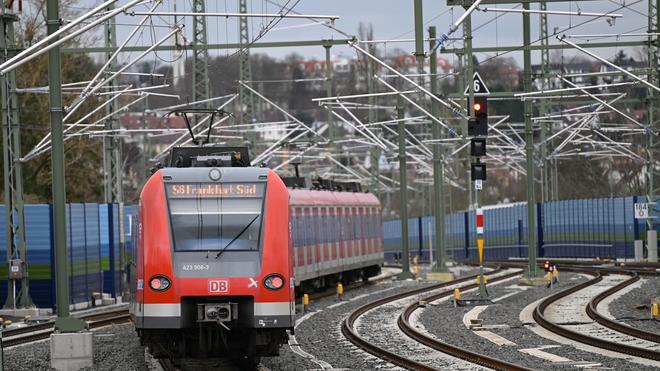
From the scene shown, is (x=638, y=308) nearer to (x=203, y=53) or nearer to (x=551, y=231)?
(x=203, y=53)

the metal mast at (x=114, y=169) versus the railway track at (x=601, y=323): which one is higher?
the metal mast at (x=114, y=169)

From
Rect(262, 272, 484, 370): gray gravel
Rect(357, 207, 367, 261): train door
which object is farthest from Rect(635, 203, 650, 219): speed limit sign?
Rect(262, 272, 484, 370): gray gravel

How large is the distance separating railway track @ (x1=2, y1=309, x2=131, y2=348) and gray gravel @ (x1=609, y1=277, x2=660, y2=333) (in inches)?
399

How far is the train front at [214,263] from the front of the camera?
1622cm

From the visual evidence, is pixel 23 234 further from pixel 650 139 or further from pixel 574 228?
pixel 574 228

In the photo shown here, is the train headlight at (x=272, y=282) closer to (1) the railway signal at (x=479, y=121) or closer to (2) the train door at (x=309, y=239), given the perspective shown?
(1) the railway signal at (x=479, y=121)

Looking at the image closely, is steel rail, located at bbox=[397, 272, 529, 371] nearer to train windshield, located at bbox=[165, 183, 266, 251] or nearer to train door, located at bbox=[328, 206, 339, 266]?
train windshield, located at bbox=[165, 183, 266, 251]

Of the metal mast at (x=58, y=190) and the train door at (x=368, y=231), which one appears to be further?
the train door at (x=368, y=231)

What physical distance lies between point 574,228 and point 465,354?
4221cm

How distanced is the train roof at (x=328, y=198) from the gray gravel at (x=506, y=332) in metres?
4.08

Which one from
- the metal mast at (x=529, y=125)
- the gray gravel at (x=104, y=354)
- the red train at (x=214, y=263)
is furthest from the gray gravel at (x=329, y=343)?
the metal mast at (x=529, y=125)

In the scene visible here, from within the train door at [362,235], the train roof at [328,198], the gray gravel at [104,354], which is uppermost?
the train roof at [328,198]

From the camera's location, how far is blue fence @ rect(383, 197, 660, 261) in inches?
2179

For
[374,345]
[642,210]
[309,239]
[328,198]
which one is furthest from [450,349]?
[642,210]
